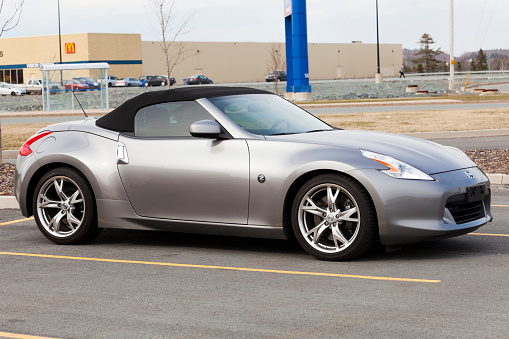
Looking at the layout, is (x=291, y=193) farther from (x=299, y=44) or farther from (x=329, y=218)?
(x=299, y=44)

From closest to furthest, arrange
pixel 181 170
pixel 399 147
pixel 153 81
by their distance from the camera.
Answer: pixel 399 147 < pixel 181 170 < pixel 153 81

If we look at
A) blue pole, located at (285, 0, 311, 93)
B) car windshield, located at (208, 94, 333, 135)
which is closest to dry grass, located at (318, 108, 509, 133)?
car windshield, located at (208, 94, 333, 135)

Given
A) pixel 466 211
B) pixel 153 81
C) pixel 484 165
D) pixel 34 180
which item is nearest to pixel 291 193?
pixel 466 211

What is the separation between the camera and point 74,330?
4707 millimetres

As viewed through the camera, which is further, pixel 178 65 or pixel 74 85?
pixel 178 65

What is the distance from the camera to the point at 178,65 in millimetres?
101125

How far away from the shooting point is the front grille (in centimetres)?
637

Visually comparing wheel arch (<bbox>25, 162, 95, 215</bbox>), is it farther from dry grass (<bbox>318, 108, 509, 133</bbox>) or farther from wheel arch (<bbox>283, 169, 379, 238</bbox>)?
dry grass (<bbox>318, 108, 509, 133</bbox>)

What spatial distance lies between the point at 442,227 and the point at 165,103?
2787 millimetres

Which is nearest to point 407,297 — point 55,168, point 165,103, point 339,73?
point 165,103

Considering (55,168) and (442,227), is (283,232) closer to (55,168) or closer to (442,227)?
(442,227)

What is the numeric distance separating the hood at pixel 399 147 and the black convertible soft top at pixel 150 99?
0.88 metres

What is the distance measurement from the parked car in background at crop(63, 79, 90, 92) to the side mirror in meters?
32.2

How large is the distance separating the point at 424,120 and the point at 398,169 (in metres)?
18.5
